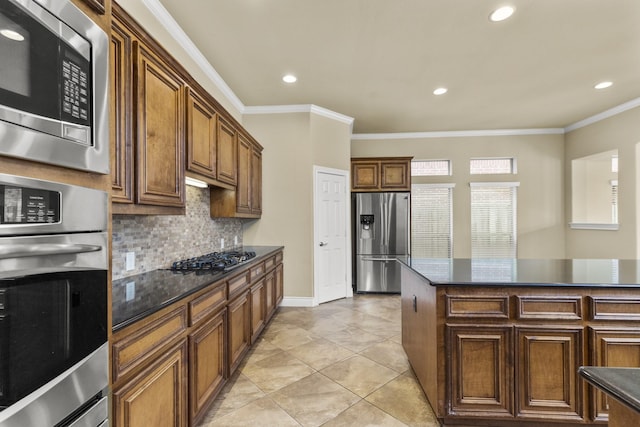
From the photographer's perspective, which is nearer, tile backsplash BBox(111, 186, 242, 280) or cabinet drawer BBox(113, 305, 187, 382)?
cabinet drawer BBox(113, 305, 187, 382)

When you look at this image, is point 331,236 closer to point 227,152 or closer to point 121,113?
point 227,152

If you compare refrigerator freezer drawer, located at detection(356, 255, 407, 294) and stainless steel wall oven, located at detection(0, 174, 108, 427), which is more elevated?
stainless steel wall oven, located at detection(0, 174, 108, 427)

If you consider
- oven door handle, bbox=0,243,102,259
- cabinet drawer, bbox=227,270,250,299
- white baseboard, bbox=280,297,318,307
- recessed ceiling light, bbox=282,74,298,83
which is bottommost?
white baseboard, bbox=280,297,318,307

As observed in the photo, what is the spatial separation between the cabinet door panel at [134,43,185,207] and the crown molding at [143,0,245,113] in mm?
837

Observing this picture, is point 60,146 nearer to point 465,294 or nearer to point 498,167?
point 465,294

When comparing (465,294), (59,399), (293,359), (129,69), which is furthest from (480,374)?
(129,69)

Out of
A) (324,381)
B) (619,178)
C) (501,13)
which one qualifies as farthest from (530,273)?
(619,178)

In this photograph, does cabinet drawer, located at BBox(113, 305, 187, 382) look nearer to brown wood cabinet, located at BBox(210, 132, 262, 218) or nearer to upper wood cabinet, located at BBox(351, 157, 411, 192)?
brown wood cabinet, located at BBox(210, 132, 262, 218)

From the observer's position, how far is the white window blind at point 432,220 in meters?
5.85

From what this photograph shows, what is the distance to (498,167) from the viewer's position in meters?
5.88

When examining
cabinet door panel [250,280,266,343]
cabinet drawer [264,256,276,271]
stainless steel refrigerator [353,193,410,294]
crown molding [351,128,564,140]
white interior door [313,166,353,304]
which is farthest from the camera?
crown molding [351,128,564,140]

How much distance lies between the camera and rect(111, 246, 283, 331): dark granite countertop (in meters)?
1.29

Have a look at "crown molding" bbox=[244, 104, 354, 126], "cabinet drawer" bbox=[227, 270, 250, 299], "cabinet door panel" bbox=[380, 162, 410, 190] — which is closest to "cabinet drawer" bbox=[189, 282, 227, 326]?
"cabinet drawer" bbox=[227, 270, 250, 299]

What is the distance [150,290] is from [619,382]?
1.99 meters
